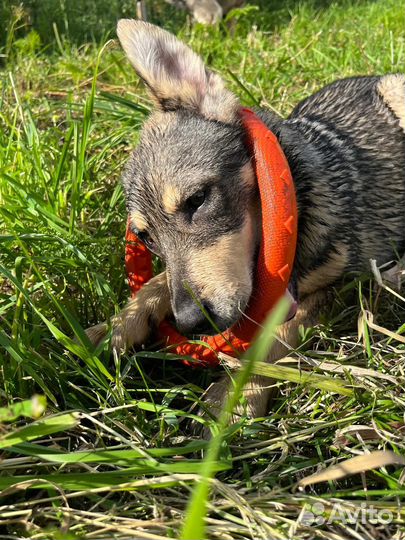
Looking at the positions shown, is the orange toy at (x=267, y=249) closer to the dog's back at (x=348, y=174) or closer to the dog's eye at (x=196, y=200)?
the dog's eye at (x=196, y=200)

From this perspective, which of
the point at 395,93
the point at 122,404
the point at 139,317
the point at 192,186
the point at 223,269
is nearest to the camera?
the point at 122,404

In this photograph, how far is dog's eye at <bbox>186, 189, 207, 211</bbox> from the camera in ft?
8.86

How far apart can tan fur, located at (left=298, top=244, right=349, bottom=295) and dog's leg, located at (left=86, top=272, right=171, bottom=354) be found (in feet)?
2.23

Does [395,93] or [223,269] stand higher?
[395,93]

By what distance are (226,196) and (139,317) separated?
29.1 inches

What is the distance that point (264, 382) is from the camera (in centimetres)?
272

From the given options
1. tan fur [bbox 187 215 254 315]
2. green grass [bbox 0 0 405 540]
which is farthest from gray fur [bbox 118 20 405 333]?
green grass [bbox 0 0 405 540]

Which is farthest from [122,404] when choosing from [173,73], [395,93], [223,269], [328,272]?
[395,93]

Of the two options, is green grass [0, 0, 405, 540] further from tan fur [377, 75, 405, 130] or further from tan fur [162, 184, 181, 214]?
tan fur [377, 75, 405, 130]

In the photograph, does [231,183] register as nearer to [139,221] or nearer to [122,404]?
[139,221]

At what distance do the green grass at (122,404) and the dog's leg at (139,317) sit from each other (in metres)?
0.08

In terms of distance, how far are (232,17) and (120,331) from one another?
15.4 ft

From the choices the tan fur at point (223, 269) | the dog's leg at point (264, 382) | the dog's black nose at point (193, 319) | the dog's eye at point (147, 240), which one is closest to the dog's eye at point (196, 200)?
the tan fur at point (223, 269)

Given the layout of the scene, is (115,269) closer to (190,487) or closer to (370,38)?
(190,487)
